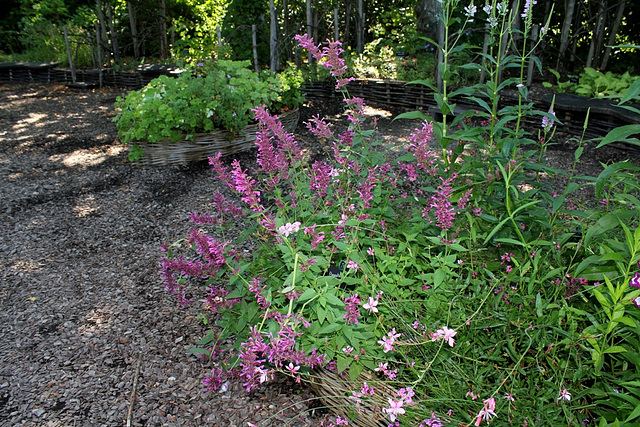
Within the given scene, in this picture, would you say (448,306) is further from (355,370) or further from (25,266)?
(25,266)

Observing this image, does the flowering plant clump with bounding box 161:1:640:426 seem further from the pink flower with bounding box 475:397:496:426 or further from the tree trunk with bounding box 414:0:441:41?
the tree trunk with bounding box 414:0:441:41

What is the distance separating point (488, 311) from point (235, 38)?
28.9 ft

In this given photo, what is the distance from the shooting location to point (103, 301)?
2.57 m

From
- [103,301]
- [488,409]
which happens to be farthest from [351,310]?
[103,301]

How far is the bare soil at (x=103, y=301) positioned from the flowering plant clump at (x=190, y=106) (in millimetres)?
379

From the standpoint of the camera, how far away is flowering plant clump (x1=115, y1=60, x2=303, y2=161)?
424 cm

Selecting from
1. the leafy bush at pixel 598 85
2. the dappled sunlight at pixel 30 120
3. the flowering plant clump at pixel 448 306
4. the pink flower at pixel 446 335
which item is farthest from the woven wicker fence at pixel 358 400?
the dappled sunlight at pixel 30 120

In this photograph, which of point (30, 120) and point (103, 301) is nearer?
point (103, 301)

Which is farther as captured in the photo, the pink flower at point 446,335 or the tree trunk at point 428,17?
the tree trunk at point 428,17

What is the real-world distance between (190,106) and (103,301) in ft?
8.15

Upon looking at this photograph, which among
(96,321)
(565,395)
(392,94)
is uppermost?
(392,94)

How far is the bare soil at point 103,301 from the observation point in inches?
73.2

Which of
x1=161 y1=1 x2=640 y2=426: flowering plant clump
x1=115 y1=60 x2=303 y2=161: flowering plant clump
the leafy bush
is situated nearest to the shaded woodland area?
the leafy bush

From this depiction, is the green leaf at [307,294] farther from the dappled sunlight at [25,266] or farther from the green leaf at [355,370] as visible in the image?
the dappled sunlight at [25,266]
